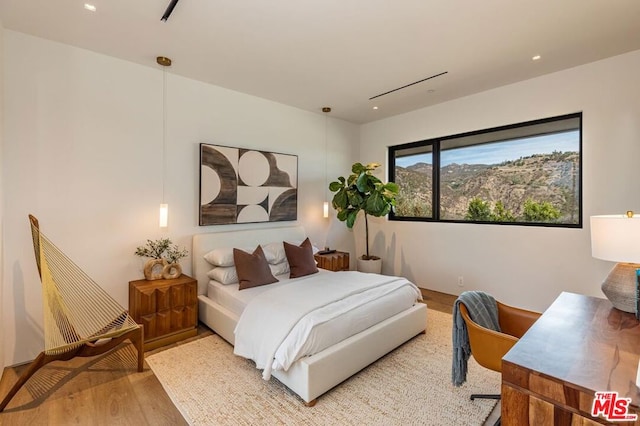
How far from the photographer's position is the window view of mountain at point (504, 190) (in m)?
3.68

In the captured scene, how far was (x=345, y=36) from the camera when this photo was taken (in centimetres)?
275

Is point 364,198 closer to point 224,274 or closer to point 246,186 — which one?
point 246,186

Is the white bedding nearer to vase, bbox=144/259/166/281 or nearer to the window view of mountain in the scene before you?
vase, bbox=144/259/166/281

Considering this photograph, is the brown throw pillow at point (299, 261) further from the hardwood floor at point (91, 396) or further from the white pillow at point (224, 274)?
the hardwood floor at point (91, 396)

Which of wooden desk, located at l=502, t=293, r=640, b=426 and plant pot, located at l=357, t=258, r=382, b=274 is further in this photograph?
plant pot, located at l=357, t=258, r=382, b=274

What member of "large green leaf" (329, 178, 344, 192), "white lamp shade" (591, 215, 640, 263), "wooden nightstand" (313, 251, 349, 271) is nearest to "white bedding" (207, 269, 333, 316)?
"wooden nightstand" (313, 251, 349, 271)

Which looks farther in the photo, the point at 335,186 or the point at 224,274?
the point at 335,186

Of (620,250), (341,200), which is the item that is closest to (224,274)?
(341,200)

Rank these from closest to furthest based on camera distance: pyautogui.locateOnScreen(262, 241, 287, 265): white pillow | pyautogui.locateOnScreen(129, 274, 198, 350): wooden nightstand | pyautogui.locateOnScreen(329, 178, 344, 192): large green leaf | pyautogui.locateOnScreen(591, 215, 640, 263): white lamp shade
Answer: pyautogui.locateOnScreen(591, 215, 640, 263): white lamp shade
pyautogui.locateOnScreen(129, 274, 198, 350): wooden nightstand
pyautogui.locateOnScreen(262, 241, 287, 265): white pillow
pyautogui.locateOnScreen(329, 178, 344, 192): large green leaf

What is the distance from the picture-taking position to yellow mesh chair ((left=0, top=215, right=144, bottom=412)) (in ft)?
7.11

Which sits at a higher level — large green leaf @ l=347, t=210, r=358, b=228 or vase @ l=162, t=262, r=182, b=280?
large green leaf @ l=347, t=210, r=358, b=228

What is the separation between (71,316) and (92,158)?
1.59m

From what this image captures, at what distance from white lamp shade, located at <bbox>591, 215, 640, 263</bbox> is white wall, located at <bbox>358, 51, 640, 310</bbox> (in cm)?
218

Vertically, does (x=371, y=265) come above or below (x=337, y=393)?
above
